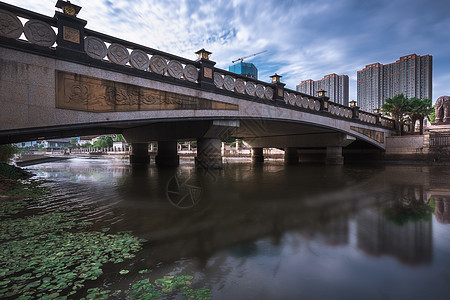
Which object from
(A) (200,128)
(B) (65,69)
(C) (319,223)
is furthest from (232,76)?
(C) (319,223)

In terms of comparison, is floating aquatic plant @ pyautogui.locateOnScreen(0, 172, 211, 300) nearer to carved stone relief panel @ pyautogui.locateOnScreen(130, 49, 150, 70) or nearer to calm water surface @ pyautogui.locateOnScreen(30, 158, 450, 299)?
calm water surface @ pyautogui.locateOnScreen(30, 158, 450, 299)

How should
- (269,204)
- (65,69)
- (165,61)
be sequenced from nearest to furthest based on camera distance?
(269,204)
(65,69)
(165,61)

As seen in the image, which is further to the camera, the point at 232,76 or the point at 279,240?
the point at 232,76

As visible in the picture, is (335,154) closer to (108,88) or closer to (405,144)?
(405,144)

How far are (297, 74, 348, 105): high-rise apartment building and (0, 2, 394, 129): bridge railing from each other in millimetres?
77219

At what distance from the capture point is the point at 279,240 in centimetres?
384

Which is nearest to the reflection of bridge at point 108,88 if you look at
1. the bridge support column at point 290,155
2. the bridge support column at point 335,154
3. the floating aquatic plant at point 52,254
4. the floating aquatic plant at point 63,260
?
the floating aquatic plant at point 63,260

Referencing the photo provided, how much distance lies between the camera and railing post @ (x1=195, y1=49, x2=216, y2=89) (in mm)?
11508

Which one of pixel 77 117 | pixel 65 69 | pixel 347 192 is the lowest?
pixel 347 192

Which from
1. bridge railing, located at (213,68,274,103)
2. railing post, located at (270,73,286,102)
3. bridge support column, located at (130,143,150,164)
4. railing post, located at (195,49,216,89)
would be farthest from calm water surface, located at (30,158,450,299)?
bridge support column, located at (130,143,150,164)

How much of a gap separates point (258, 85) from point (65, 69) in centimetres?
999

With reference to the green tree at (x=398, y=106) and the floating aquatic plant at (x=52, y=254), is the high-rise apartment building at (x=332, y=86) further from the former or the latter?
the floating aquatic plant at (x=52, y=254)

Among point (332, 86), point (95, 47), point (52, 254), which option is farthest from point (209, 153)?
point (332, 86)

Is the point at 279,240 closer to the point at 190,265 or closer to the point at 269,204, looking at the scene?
the point at 190,265
